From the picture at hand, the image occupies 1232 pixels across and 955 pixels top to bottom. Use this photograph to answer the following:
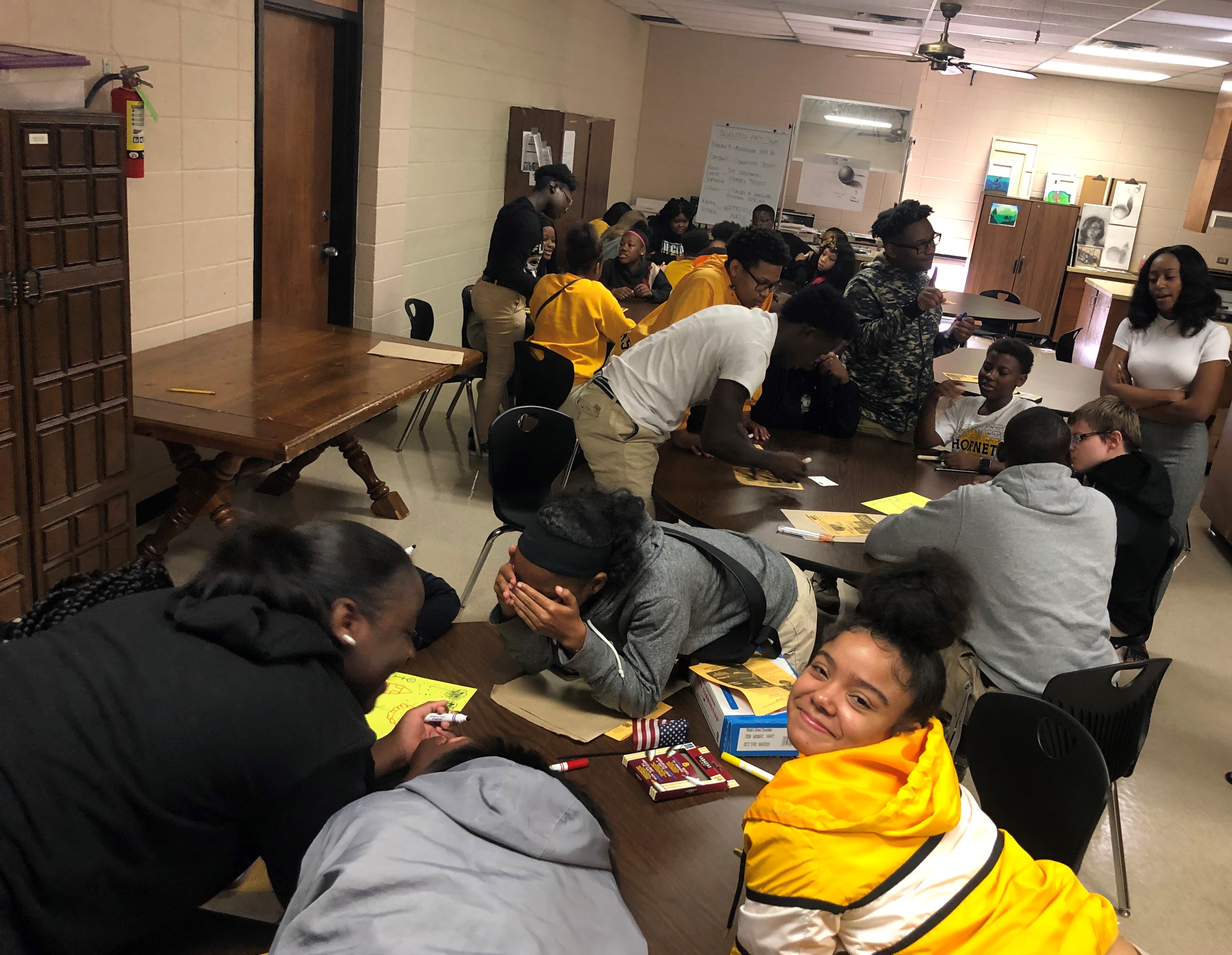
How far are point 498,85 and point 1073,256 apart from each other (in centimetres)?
725

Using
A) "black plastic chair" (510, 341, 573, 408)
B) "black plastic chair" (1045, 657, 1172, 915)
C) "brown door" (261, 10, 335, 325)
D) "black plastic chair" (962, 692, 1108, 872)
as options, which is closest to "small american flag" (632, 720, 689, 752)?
"black plastic chair" (962, 692, 1108, 872)

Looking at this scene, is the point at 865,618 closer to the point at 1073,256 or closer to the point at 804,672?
the point at 804,672

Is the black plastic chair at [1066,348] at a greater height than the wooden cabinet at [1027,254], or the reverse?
the wooden cabinet at [1027,254]

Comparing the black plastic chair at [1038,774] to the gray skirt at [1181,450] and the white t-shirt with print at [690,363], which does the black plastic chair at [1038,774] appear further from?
the gray skirt at [1181,450]

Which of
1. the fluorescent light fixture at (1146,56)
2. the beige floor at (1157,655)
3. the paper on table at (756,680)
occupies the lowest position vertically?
the beige floor at (1157,655)

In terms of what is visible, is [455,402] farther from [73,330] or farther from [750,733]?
[750,733]

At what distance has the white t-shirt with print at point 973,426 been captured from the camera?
376cm

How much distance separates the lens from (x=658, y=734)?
1765 mm

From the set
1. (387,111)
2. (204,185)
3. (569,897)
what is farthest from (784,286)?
(569,897)

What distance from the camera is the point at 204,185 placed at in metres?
4.18

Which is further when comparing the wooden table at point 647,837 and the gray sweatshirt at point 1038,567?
the gray sweatshirt at point 1038,567

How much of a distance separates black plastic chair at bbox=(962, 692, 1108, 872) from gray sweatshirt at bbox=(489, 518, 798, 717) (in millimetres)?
537

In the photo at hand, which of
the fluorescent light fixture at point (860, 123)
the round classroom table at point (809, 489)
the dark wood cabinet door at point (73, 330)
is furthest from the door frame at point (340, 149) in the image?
the fluorescent light fixture at point (860, 123)

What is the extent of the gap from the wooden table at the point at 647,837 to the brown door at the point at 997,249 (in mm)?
10486
